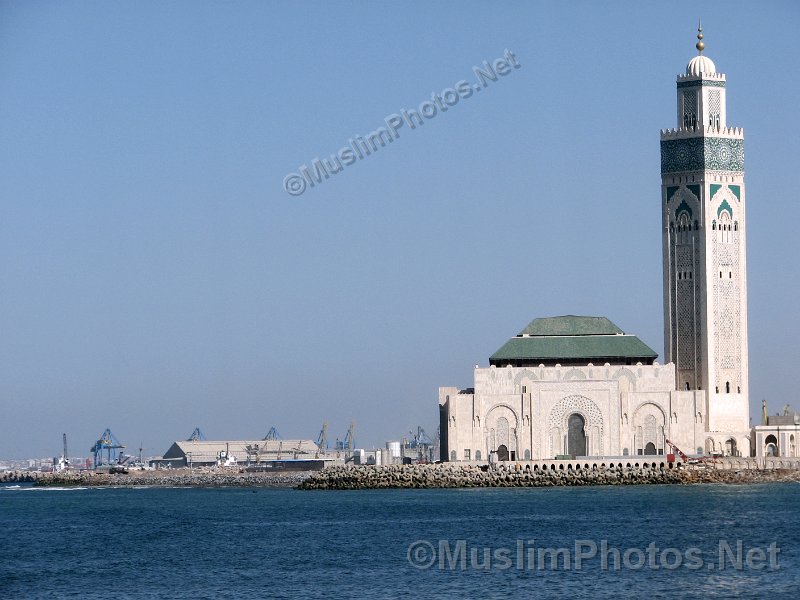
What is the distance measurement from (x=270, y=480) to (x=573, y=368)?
27972 mm

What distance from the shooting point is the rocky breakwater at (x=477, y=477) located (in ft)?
330

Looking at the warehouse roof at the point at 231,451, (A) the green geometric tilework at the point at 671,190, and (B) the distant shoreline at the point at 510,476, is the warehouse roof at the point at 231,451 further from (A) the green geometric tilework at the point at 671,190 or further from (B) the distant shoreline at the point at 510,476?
(A) the green geometric tilework at the point at 671,190

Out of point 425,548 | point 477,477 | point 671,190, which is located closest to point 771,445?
point 671,190

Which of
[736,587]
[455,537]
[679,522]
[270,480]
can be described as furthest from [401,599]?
[270,480]

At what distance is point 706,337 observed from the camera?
109500mm

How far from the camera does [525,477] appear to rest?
332 ft

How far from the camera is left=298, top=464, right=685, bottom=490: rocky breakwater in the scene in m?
100

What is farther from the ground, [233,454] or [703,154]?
[703,154]

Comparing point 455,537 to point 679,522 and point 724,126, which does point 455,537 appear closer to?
point 679,522

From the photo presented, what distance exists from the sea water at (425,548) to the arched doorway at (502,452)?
2064cm
